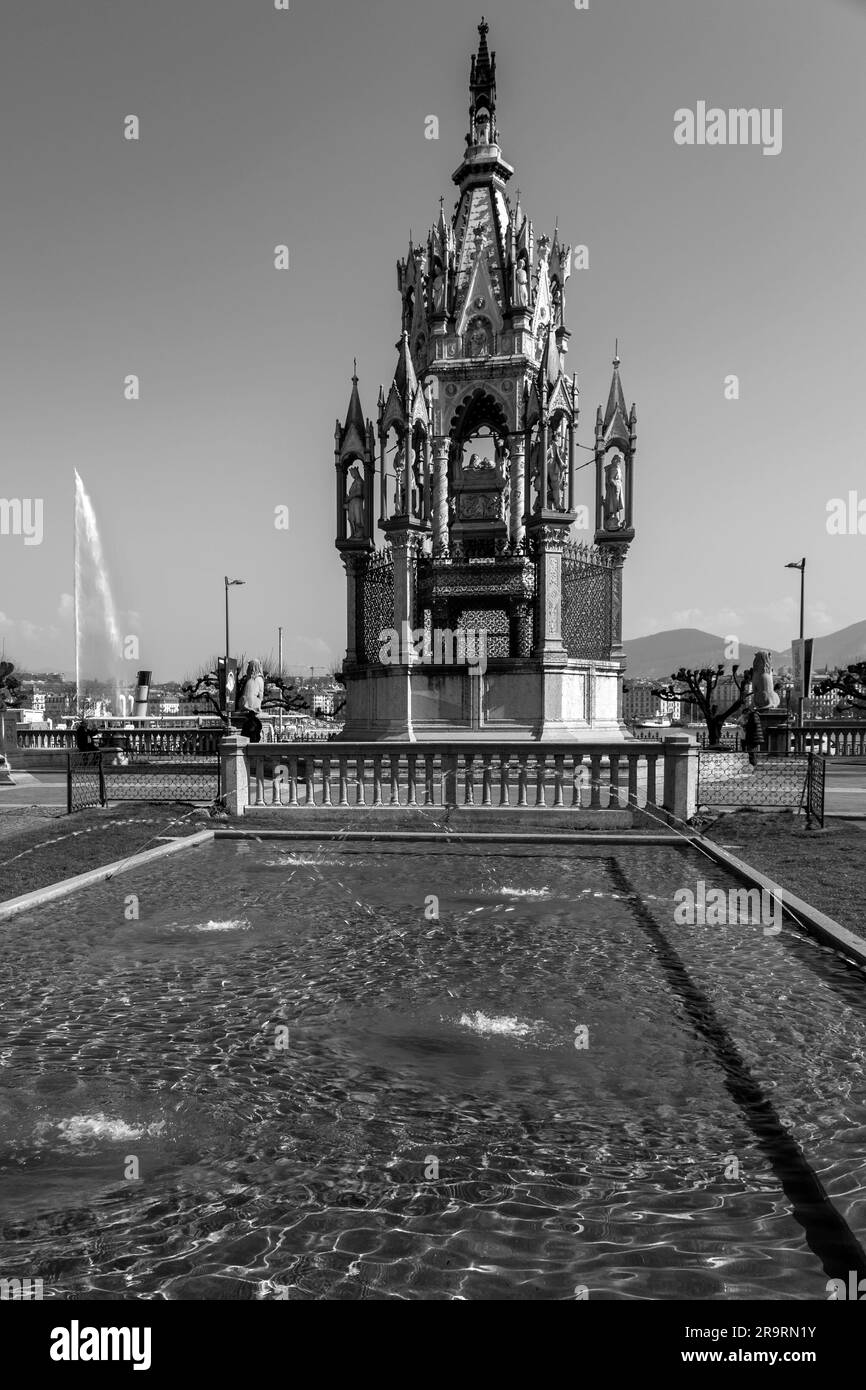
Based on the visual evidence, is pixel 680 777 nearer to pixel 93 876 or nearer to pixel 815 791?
pixel 815 791

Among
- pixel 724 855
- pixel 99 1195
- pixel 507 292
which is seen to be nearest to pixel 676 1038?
pixel 99 1195

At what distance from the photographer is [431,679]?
28.8 metres

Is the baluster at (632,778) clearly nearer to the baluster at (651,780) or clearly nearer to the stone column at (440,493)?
the baluster at (651,780)

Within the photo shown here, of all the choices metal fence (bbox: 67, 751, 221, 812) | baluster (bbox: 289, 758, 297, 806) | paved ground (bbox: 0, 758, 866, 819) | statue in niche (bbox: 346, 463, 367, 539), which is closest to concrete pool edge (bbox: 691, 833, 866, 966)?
paved ground (bbox: 0, 758, 866, 819)

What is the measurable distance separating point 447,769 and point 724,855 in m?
6.63

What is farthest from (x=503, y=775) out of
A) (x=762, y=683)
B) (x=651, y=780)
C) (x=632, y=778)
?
(x=762, y=683)

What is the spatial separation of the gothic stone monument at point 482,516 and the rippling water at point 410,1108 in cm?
1955

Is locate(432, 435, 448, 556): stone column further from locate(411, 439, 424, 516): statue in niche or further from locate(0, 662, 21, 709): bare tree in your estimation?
locate(0, 662, 21, 709): bare tree

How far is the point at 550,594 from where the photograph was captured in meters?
28.6

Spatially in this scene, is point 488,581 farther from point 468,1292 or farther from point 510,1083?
point 468,1292

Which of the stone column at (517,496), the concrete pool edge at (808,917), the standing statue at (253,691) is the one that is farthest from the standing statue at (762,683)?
the concrete pool edge at (808,917)

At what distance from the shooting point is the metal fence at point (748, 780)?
19812mm
